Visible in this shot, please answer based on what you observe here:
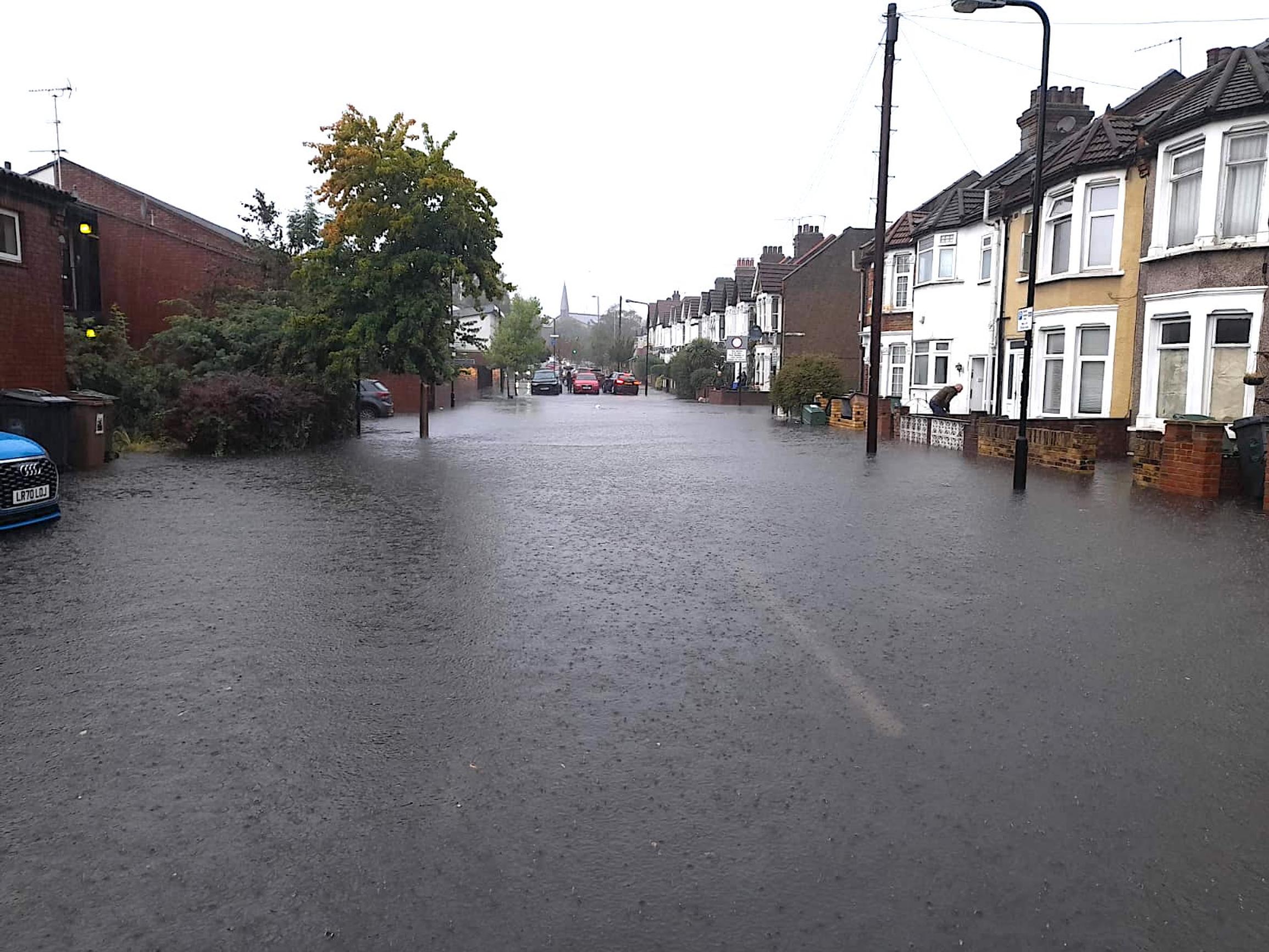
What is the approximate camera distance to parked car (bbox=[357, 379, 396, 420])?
124 ft

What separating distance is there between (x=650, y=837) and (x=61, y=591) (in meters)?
6.16

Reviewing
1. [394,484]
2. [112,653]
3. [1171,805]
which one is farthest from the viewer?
[394,484]

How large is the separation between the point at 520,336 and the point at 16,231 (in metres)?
66.9

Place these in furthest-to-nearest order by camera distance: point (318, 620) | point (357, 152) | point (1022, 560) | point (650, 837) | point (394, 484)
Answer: point (357, 152)
point (394, 484)
point (1022, 560)
point (318, 620)
point (650, 837)

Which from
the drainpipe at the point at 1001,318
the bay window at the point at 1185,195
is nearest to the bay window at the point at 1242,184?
the bay window at the point at 1185,195

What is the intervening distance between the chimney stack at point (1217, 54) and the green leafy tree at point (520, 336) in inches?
2363

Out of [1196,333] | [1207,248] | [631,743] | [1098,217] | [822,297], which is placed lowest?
[631,743]

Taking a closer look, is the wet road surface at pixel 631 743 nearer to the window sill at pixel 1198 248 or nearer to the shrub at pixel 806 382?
the window sill at pixel 1198 248

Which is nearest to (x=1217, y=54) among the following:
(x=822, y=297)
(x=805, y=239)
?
(x=822, y=297)

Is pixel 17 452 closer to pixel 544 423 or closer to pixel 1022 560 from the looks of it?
pixel 1022 560

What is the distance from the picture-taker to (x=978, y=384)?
3034 centimetres

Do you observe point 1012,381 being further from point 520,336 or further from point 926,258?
point 520,336

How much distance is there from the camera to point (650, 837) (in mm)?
3852

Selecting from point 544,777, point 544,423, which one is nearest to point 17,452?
point 544,777
